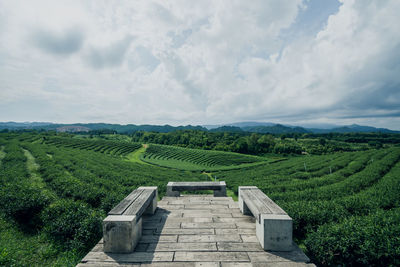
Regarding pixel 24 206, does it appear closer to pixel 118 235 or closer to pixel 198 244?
pixel 118 235

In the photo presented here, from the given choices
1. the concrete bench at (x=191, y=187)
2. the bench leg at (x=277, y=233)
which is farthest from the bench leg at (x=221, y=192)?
the bench leg at (x=277, y=233)

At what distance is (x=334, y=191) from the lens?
40.8 ft

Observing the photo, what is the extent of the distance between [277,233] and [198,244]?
5.13 feet

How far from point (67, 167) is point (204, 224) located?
63.6 ft

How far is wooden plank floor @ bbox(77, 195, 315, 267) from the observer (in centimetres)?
304

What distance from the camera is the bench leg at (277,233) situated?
10.7 feet

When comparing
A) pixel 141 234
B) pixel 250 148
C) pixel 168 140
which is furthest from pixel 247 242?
pixel 168 140

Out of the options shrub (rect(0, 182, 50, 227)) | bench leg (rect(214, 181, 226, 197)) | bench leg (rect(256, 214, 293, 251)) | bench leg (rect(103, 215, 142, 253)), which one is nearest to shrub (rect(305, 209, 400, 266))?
bench leg (rect(256, 214, 293, 251))

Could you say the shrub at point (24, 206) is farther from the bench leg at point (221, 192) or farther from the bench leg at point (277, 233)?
the bench leg at point (277, 233)

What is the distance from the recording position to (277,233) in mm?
3295

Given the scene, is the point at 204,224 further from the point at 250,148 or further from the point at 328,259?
the point at 250,148

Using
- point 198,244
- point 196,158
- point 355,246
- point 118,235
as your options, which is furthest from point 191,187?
point 196,158

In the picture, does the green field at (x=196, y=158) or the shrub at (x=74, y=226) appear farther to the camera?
the green field at (x=196, y=158)

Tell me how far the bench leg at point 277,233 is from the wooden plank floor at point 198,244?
0.12 metres
